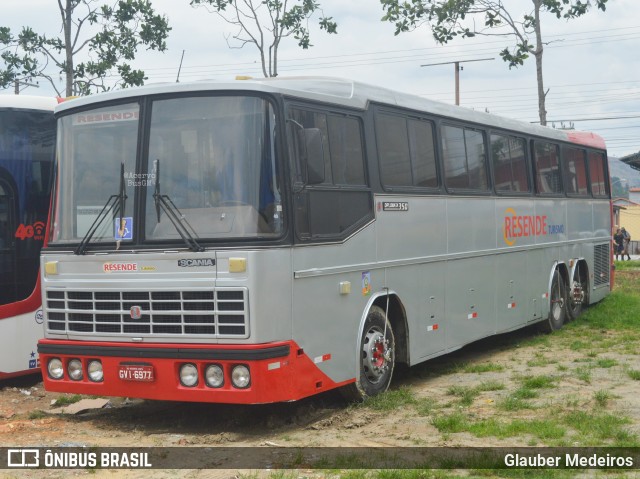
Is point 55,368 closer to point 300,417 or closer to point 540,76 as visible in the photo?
point 300,417

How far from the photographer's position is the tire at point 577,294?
16938mm

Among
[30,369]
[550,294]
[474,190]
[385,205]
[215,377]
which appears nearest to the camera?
[215,377]

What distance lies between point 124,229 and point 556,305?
30.8ft

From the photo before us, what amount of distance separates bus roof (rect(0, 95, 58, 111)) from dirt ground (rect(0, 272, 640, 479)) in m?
3.38

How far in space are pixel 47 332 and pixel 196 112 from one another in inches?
103

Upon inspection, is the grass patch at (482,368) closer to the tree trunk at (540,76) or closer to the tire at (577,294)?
the tire at (577,294)

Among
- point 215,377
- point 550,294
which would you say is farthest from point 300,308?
point 550,294

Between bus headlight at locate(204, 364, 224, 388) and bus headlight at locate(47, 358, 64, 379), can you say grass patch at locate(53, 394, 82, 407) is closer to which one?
bus headlight at locate(47, 358, 64, 379)

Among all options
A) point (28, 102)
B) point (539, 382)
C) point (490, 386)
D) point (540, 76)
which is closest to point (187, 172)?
point (28, 102)

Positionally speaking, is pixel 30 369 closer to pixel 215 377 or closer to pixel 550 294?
pixel 215 377

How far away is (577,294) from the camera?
56.1ft

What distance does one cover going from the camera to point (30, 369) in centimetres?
1168

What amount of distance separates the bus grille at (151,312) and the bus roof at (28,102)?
3300 millimetres

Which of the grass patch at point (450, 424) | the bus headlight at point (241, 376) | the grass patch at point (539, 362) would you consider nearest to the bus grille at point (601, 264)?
the grass patch at point (539, 362)
